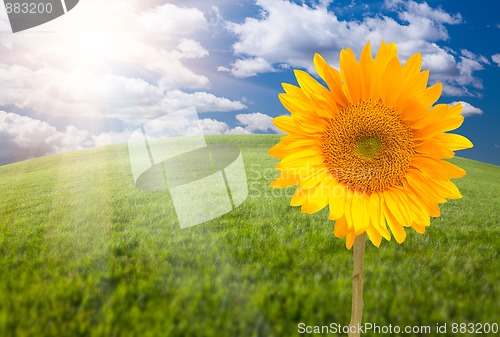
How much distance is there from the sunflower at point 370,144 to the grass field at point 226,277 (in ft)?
5.95

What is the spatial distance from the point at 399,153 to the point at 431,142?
20cm

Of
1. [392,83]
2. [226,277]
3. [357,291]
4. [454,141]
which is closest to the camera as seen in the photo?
[357,291]

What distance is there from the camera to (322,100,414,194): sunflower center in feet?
7.33

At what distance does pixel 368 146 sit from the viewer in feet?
7.42

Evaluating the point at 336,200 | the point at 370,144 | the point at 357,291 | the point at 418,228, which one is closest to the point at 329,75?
the point at 370,144

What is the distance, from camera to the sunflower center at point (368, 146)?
2.26 m

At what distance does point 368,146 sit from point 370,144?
16mm

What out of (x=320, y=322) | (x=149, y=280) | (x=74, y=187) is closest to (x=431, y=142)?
(x=320, y=322)

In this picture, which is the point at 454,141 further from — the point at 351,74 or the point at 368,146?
the point at 351,74

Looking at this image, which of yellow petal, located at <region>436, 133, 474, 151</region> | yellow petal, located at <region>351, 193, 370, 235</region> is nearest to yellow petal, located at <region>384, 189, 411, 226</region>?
yellow petal, located at <region>351, 193, 370, 235</region>

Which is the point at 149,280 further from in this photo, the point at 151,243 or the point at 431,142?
the point at 431,142

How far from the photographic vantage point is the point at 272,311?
12.1 feet

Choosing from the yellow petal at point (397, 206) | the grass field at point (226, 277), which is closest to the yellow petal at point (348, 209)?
the yellow petal at point (397, 206)

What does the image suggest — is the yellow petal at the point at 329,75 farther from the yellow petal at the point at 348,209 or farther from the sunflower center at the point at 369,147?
the yellow petal at the point at 348,209
